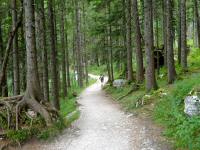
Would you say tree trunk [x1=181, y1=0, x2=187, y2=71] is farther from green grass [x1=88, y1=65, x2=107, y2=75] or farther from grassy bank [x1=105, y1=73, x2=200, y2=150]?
green grass [x1=88, y1=65, x2=107, y2=75]

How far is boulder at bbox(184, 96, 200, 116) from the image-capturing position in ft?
28.8

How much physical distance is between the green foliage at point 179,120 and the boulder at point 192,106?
0.19 m

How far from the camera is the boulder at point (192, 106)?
879 cm

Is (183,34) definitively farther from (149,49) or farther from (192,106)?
(192,106)

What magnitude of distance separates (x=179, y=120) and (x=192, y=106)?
0.63m

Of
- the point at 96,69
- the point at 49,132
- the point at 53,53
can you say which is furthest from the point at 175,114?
the point at 96,69

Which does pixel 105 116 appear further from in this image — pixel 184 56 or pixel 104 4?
pixel 104 4

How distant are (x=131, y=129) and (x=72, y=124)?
8.76 ft

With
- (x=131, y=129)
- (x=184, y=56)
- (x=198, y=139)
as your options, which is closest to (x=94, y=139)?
(x=131, y=129)

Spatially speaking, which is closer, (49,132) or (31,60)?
(49,132)

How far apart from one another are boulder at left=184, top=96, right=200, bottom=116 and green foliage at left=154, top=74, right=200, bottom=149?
186 mm

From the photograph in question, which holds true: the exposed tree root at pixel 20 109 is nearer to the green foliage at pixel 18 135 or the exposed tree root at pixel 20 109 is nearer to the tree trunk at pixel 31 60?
the tree trunk at pixel 31 60

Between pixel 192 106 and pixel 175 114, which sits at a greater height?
pixel 192 106

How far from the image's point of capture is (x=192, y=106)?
29.2ft
